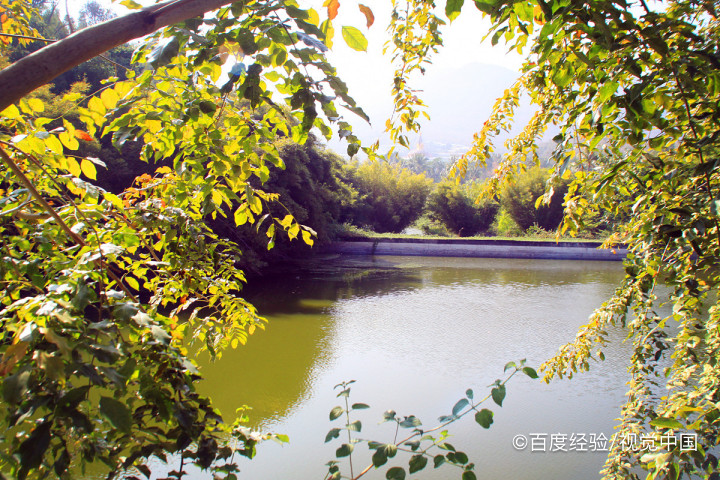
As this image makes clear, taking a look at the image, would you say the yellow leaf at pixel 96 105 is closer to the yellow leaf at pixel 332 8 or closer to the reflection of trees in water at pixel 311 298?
the yellow leaf at pixel 332 8

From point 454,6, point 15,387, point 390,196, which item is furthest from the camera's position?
point 390,196

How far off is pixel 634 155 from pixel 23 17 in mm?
2399

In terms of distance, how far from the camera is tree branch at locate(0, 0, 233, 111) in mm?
471

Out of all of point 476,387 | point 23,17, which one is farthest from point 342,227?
point 23,17

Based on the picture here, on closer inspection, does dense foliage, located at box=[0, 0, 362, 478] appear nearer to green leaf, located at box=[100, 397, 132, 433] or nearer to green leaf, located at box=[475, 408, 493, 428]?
green leaf, located at box=[100, 397, 132, 433]

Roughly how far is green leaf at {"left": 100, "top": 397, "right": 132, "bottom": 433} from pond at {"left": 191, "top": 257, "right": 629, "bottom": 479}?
0.63m

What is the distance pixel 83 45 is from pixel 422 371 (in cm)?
402

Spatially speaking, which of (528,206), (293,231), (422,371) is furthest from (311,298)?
(528,206)

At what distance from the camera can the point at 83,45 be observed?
0.50m

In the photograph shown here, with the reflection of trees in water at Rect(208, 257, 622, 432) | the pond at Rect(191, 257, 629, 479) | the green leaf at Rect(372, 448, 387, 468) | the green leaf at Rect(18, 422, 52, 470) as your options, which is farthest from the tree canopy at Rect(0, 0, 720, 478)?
the reflection of trees in water at Rect(208, 257, 622, 432)

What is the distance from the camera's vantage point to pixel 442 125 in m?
156

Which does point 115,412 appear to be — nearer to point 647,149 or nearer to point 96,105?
A: point 96,105

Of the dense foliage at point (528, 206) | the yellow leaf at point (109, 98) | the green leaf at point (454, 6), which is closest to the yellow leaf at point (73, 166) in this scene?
the yellow leaf at point (109, 98)

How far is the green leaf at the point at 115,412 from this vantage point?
468 millimetres
